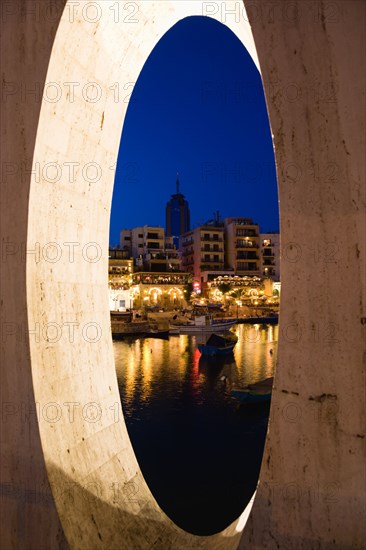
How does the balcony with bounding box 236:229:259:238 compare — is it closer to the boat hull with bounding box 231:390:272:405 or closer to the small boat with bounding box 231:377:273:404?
the small boat with bounding box 231:377:273:404

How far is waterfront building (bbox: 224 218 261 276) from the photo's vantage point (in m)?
55.7

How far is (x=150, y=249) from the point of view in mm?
52688

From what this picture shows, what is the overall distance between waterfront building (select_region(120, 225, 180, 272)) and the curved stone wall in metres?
47.1

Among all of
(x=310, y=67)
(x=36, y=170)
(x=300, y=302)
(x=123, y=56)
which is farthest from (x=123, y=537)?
(x=123, y=56)

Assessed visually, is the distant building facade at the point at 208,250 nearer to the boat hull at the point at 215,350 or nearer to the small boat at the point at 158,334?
the small boat at the point at 158,334

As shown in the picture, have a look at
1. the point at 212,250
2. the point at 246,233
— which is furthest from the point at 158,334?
the point at 246,233

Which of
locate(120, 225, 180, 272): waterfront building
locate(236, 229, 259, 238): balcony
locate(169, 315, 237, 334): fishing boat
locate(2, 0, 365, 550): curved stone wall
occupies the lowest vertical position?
locate(169, 315, 237, 334): fishing boat

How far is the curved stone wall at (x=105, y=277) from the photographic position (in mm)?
1946

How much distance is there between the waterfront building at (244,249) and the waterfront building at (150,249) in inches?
336

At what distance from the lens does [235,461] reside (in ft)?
34.5

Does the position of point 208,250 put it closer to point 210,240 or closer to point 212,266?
point 210,240

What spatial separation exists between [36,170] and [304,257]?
1.97 m

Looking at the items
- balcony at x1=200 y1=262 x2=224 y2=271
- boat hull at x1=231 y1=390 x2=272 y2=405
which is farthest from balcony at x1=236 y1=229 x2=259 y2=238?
boat hull at x1=231 y1=390 x2=272 y2=405

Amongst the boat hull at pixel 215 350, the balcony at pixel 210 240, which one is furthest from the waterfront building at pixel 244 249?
the boat hull at pixel 215 350
